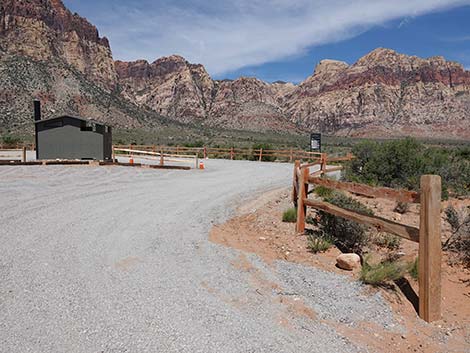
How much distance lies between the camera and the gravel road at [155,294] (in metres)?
3.69

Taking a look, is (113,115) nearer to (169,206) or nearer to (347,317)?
(169,206)

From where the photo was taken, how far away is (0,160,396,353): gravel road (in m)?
3.69

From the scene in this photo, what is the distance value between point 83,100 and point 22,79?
38.2ft

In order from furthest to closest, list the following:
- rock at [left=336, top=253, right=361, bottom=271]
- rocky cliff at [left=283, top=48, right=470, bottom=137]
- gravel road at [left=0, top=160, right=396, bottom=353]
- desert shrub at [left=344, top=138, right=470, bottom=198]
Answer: rocky cliff at [left=283, top=48, right=470, bottom=137] < desert shrub at [left=344, top=138, right=470, bottom=198] < rock at [left=336, top=253, right=361, bottom=271] < gravel road at [left=0, top=160, right=396, bottom=353]

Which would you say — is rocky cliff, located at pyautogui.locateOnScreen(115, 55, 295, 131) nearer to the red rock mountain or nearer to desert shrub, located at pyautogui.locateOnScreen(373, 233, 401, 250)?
the red rock mountain

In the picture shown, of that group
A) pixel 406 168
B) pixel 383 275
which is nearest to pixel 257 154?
pixel 406 168

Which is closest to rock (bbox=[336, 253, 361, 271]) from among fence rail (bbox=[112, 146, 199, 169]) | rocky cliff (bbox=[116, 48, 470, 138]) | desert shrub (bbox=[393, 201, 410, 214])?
desert shrub (bbox=[393, 201, 410, 214])

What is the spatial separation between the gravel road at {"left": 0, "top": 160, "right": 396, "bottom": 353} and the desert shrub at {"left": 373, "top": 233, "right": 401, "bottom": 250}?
7.31 ft

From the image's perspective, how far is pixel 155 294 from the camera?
184 inches

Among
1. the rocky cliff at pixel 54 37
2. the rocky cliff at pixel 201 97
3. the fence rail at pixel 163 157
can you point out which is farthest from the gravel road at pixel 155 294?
the rocky cliff at pixel 201 97

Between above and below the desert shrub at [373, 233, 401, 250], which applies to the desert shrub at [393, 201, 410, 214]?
above

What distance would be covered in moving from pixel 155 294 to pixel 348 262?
2.79m

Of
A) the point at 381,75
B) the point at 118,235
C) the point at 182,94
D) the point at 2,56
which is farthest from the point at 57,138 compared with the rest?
the point at 381,75

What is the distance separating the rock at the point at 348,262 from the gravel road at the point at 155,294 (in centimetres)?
38
